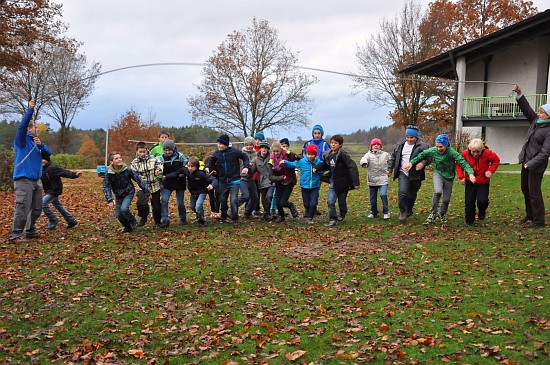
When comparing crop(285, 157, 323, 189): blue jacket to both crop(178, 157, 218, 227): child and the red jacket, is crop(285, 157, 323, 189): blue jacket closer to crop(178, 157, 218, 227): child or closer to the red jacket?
crop(178, 157, 218, 227): child

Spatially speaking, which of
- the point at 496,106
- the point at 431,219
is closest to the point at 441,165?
the point at 431,219

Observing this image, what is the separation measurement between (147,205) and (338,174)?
386 cm

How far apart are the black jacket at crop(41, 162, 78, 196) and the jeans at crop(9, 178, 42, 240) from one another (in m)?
1.07

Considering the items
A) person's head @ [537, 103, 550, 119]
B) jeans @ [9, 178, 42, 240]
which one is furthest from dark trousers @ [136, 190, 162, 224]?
person's head @ [537, 103, 550, 119]

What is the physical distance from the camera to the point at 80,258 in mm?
9062

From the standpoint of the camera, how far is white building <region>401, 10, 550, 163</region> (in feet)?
94.6

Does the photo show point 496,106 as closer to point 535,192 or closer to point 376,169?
point 376,169

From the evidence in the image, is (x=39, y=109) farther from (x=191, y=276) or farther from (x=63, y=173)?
(x=191, y=276)

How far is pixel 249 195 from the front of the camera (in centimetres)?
1227

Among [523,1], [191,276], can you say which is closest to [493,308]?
[191,276]

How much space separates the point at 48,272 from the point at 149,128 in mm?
50027

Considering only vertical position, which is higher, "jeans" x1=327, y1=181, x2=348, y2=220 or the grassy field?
"jeans" x1=327, y1=181, x2=348, y2=220

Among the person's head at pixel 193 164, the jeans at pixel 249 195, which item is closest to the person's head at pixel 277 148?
the jeans at pixel 249 195

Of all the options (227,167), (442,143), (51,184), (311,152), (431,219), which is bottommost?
(431,219)
